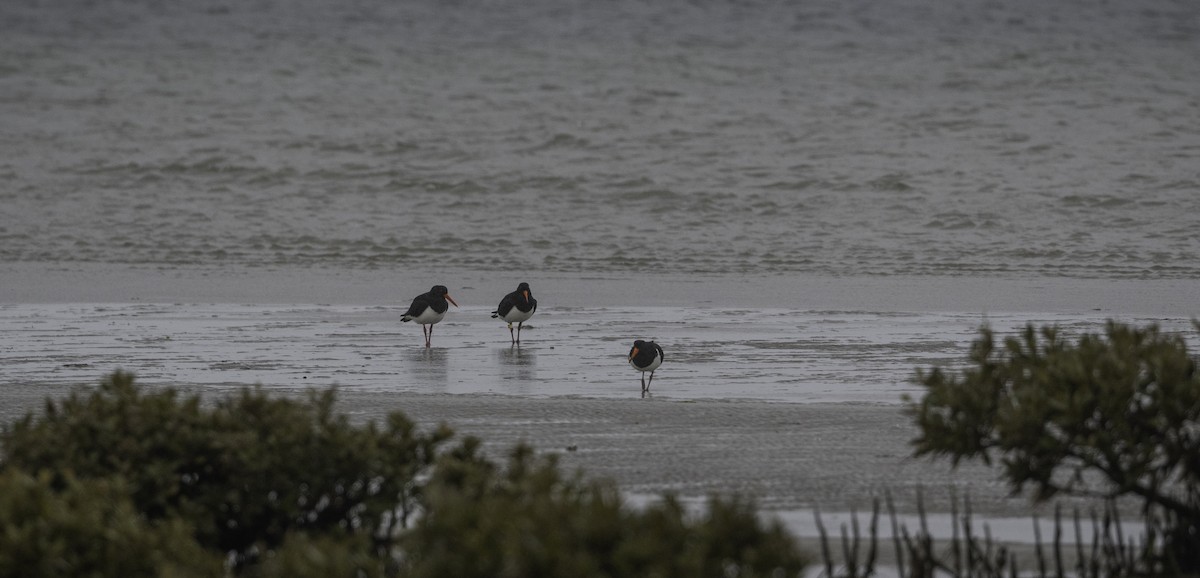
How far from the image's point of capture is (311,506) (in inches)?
164

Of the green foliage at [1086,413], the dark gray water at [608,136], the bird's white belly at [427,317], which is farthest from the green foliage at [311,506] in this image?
the dark gray water at [608,136]

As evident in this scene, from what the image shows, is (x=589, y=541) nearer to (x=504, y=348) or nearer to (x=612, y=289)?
(x=504, y=348)

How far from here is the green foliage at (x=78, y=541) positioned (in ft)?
10.6

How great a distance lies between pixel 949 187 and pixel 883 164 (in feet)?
9.39

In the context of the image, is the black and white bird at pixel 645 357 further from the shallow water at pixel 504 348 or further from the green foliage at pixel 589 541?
the green foliage at pixel 589 541

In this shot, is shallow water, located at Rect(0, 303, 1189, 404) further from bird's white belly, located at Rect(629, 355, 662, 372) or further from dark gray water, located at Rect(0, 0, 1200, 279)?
dark gray water, located at Rect(0, 0, 1200, 279)

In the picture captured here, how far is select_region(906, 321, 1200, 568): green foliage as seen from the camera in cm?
414

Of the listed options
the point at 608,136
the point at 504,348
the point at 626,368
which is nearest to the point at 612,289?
the point at 504,348

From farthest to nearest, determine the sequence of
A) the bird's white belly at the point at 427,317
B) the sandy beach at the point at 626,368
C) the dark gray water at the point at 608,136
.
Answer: the dark gray water at the point at 608,136 < the bird's white belly at the point at 427,317 < the sandy beach at the point at 626,368

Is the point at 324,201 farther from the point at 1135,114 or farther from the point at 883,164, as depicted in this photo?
the point at 1135,114

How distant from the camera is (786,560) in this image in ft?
9.32

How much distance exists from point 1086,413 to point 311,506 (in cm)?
242

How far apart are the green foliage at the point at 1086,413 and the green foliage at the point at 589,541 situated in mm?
1584

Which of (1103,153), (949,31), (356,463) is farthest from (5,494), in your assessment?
→ (949,31)
